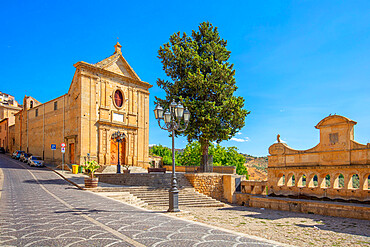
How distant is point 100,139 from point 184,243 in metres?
27.5

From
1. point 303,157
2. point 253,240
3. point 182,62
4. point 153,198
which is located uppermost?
point 182,62

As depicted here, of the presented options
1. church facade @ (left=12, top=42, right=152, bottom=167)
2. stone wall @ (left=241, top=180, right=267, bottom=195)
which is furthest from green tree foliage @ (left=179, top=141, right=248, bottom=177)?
stone wall @ (left=241, top=180, right=267, bottom=195)

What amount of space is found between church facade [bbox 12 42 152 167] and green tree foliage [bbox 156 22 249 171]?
10524mm

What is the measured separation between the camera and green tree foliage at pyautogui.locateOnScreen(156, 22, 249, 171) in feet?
76.4

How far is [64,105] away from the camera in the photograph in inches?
1362

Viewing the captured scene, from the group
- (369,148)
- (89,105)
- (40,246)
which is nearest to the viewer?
(40,246)

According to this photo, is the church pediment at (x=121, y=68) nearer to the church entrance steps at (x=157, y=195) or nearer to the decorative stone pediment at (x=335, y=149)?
the church entrance steps at (x=157, y=195)

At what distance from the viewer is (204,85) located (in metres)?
23.3

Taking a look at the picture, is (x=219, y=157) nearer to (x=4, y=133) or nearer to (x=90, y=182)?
(x=90, y=182)

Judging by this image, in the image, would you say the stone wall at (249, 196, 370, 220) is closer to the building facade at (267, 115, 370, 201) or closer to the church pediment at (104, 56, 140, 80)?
the building facade at (267, 115, 370, 201)

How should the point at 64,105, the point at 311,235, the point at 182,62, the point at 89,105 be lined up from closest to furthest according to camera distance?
the point at 311,235 < the point at 182,62 < the point at 89,105 < the point at 64,105

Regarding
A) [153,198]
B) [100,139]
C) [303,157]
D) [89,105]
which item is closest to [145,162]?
[100,139]

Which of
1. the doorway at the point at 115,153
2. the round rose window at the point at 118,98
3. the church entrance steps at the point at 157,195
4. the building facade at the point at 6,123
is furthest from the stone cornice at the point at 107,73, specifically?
the building facade at the point at 6,123

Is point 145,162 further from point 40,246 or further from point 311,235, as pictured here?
point 40,246
